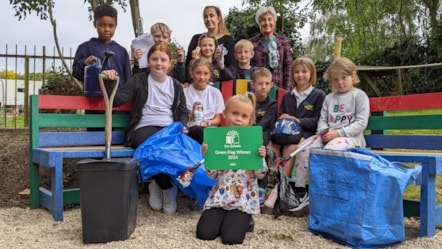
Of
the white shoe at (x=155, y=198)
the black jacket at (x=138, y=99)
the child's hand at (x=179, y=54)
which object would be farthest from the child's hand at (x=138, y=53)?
the white shoe at (x=155, y=198)

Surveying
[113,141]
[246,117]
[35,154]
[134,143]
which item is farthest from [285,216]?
[35,154]

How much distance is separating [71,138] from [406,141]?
2.87 m

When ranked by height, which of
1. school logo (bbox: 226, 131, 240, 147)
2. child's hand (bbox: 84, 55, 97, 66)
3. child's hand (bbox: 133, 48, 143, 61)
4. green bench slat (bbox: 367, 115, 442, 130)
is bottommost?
school logo (bbox: 226, 131, 240, 147)

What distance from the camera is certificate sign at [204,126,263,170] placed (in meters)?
3.12

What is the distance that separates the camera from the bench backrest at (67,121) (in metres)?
4.01

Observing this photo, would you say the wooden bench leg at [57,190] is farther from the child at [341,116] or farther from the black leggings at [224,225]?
the child at [341,116]

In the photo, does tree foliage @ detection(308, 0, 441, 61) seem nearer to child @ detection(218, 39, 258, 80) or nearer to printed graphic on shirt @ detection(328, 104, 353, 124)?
child @ detection(218, 39, 258, 80)

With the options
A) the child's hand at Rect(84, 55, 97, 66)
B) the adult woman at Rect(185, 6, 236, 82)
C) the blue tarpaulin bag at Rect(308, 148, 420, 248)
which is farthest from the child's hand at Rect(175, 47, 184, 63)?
the blue tarpaulin bag at Rect(308, 148, 420, 248)

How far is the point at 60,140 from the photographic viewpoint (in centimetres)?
412

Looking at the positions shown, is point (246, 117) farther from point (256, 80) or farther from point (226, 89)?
point (226, 89)

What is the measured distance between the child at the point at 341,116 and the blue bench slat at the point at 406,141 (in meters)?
0.20

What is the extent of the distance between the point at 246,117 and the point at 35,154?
1907 millimetres

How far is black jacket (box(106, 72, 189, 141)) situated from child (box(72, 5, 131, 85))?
0.39m

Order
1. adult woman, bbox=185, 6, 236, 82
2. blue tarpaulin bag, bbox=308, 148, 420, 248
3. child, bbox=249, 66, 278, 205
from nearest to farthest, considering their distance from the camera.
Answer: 1. blue tarpaulin bag, bbox=308, 148, 420, 248
2. child, bbox=249, 66, 278, 205
3. adult woman, bbox=185, 6, 236, 82
